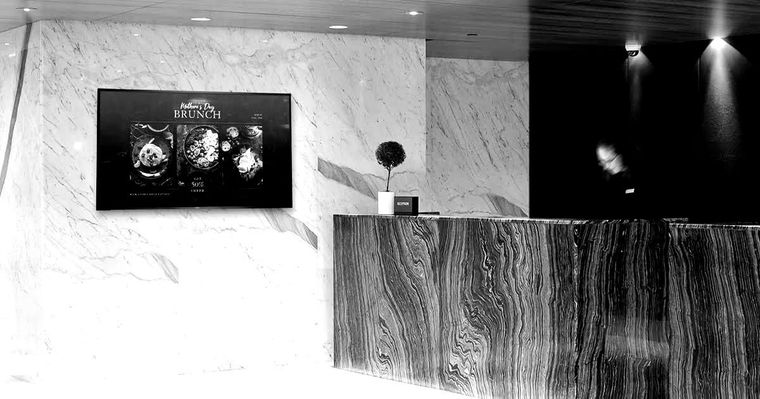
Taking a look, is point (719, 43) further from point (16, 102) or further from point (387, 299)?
point (16, 102)

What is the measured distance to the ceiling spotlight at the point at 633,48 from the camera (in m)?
9.82

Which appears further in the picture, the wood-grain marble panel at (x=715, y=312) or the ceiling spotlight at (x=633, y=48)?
the ceiling spotlight at (x=633, y=48)

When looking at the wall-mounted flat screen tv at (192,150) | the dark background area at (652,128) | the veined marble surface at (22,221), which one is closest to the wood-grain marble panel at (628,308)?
the wall-mounted flat screen tv at (192,150)

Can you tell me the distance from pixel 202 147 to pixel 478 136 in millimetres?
3549

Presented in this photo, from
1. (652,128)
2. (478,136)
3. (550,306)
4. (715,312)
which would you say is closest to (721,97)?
(652,128)

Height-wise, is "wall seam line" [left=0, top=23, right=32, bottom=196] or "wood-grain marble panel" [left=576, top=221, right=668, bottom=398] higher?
"wall seam line" [left=0, top=23, right=32, bottom=196]

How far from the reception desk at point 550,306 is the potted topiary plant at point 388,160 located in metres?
0.20

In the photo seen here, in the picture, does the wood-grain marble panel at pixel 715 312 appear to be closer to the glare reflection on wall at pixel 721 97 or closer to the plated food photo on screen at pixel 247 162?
the plated food photo on screen at pixel 247 162

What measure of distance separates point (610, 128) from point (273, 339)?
3.95 metres

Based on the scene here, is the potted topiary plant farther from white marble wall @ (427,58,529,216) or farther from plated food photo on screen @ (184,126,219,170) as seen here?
white marble wall @ (427,58,529,216)

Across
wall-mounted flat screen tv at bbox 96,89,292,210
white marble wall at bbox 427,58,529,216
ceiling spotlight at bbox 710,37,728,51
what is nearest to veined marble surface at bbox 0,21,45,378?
wall-mounted flat screen tv at bbox 96,89,292,210

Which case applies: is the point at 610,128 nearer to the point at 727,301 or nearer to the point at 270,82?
the point at 270,82

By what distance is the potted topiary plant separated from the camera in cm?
834

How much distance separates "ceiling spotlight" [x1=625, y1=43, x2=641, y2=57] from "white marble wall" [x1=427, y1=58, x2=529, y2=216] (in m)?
1.32
